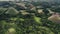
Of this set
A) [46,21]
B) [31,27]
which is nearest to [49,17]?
[46,21]

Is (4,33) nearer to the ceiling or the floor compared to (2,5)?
nearer to the floor

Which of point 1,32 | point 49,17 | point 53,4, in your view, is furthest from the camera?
point 53,4

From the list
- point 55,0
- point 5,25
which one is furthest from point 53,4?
point 5,25

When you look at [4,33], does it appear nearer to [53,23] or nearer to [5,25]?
[5,25]

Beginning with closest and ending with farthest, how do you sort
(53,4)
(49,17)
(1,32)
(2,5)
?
(1,32) → (49,17) → (2,5) → (53,4)

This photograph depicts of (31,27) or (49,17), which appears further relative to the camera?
(49,17)

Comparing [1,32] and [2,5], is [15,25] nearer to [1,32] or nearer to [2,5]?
[1,32]
